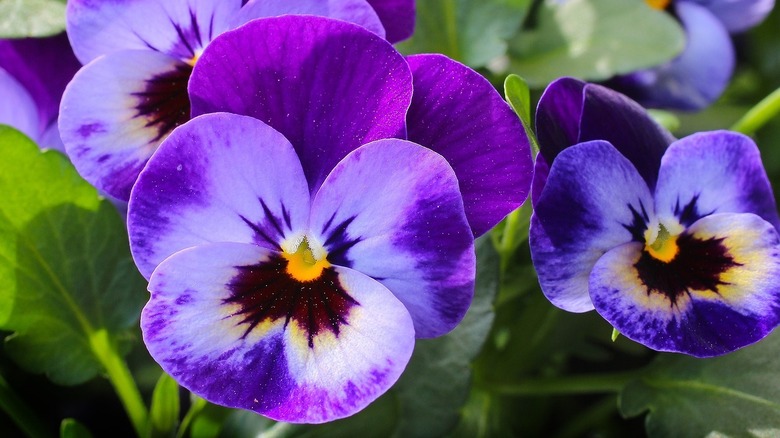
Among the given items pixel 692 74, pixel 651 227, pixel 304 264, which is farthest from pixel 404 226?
pixel 692 74

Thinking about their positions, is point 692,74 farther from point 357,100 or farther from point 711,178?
point 357,100

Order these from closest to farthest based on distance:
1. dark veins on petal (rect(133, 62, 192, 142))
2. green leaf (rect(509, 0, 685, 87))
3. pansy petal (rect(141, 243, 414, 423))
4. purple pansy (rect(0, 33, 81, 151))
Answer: pansy petal (rect(141, 243, 414, 423))
dark veins on petal (rect(133, 62, 192, 142))
purple pansy (rect(0, 33, 81, 151))
green leaf (rect(509, 0, 685, 87))

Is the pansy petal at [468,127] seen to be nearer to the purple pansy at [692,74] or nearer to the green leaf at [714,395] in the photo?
the green leaf at [714,395]

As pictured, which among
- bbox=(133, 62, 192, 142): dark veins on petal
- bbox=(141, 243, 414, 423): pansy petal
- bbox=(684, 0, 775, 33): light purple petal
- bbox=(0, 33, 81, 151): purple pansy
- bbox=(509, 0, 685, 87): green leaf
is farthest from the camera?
bbox=(684, 0, 775, 33): light purple petal

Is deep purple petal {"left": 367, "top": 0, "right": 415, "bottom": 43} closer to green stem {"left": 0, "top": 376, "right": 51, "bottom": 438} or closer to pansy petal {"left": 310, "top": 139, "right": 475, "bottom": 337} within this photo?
pansy petal {"left": 310, "top": 139, "right": 475, "bottom": 337}

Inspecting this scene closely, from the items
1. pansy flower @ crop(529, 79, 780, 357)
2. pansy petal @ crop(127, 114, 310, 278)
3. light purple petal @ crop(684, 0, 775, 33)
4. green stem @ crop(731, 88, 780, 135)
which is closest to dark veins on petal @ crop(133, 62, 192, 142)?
pansy petal @ crop(127, 114, 310, 278)

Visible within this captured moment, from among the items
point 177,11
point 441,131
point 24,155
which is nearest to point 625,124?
point 441,131

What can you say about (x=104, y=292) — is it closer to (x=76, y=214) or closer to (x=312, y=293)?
(x=76, y=214)
